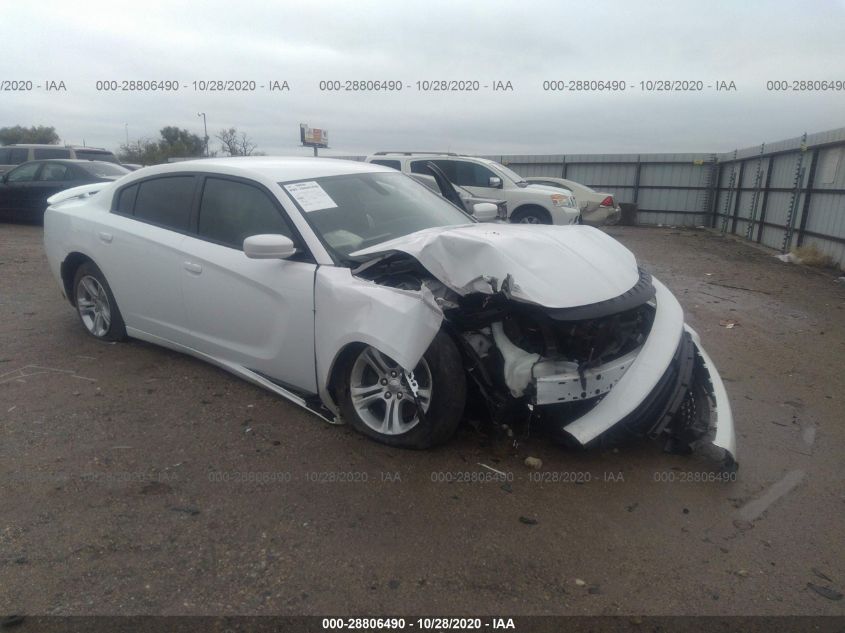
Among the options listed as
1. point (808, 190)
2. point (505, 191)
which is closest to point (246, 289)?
point (505, 191)

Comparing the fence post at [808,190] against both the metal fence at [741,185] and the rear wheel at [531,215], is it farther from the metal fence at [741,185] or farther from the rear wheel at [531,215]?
the rear wheel at [531,215]

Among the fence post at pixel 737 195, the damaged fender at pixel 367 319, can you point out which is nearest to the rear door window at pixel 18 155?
the damaged fender at pixel 367 319

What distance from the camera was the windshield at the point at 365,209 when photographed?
3.72m

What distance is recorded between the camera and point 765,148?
14.6m

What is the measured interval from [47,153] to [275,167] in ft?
49.1

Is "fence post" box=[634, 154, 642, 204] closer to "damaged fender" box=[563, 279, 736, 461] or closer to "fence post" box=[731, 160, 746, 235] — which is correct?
"fence post" box=[731, 160, 746, 235]

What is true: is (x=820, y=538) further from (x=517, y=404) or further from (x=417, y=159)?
(x=417, y=159)

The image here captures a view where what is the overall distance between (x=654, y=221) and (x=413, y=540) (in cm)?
2063

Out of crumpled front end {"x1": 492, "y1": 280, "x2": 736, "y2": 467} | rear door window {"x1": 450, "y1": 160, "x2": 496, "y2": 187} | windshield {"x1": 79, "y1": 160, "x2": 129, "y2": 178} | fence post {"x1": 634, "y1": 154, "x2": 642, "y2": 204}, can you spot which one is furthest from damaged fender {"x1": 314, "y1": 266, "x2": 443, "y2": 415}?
fence post {"x1": 634, "y1": 154, "x2": 642, "y2": 204}

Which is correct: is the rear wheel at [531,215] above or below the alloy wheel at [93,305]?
above

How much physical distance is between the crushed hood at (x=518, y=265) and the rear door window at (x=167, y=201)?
5.15 ft

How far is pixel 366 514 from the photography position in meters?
2.81

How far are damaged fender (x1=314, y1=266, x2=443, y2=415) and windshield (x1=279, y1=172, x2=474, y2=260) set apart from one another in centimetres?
29

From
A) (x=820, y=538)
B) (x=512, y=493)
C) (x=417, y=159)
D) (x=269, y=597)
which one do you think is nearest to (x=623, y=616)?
(x=512, y=493)
